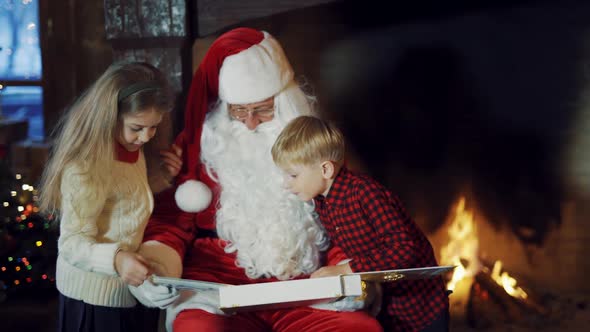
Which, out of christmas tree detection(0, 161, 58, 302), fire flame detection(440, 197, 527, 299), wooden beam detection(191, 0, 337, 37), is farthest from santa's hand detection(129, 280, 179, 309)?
fire flame detection(440, 197, 527, 299)

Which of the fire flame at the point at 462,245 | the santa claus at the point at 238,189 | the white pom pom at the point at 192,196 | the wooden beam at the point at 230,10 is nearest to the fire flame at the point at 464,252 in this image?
the fire flame at the point at 462,245

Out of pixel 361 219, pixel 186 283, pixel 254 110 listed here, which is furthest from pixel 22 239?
pixel 361 219

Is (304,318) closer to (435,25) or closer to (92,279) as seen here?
(92,279)

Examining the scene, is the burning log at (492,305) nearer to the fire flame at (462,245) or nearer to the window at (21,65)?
the fire flame at (462,245)

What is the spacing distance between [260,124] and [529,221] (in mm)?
1486

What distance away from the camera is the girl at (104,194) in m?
1.89

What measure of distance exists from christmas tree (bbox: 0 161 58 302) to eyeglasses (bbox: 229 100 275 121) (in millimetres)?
Answer: 1137

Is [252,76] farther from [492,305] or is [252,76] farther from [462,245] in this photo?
[492,305]

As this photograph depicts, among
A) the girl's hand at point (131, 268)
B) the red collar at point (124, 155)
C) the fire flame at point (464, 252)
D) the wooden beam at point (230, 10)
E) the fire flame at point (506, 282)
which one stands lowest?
the fire flame at point (506, 282)

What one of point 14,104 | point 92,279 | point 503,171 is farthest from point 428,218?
point 14,104

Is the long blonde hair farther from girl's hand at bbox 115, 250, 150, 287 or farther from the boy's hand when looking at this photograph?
the boy's hand

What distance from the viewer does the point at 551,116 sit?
3.03 meters

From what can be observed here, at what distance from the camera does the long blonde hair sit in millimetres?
1912

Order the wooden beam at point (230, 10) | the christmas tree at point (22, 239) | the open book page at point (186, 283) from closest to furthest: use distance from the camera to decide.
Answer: the open book page at point (186, 283)
the wooden beam at point (230, 10)
the christmas tree at point (22, 239)
